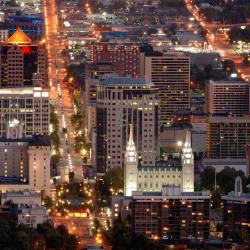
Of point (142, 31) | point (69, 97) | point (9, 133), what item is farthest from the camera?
point (142, 31)

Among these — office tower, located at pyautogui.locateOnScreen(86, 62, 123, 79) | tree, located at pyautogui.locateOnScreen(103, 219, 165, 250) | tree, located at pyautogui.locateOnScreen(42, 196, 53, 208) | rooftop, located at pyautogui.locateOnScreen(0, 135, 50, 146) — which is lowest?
tree, located at pyautogui.locateOnScreen(103, 219, 165, 250)

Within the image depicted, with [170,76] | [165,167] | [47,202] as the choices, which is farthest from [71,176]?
[170,76]

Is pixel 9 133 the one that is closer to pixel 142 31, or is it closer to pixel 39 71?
pixel 39 71

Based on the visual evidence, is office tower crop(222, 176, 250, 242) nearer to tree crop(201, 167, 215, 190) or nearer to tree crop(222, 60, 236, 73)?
tree crop(201, 167, 215, 190)

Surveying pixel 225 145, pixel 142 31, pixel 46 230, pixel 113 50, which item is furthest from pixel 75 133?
pixel 142 31

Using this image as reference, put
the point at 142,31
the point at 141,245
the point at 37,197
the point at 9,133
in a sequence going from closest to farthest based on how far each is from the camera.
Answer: the point at 141,245
the point at 37,197
the point at 9,133
the point at 142,31

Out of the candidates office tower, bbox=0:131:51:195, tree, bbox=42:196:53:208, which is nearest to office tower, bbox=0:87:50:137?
office tower, bbox=0:131:51:195
